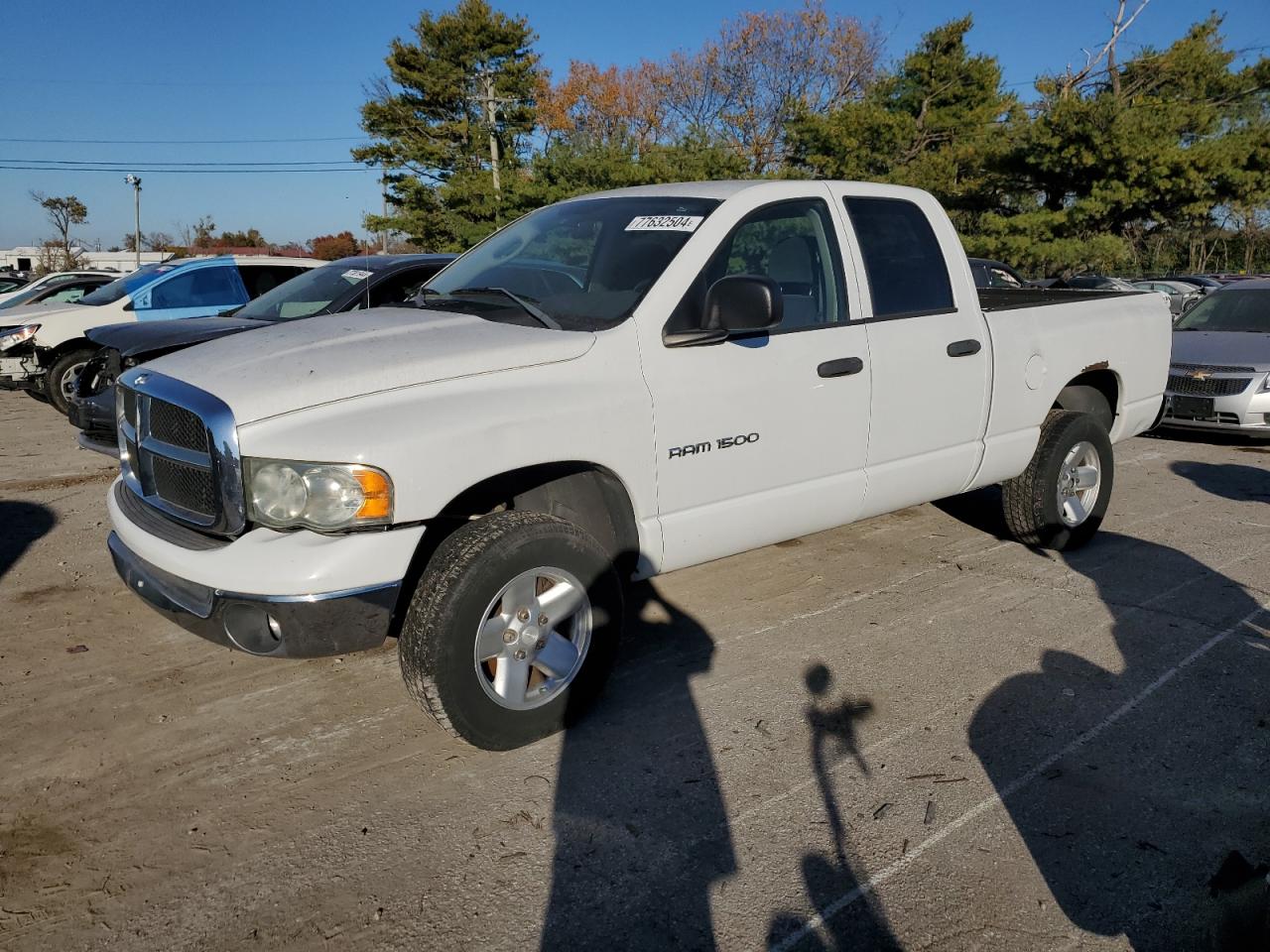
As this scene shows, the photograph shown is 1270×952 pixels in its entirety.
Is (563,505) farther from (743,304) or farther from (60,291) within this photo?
(60,291)

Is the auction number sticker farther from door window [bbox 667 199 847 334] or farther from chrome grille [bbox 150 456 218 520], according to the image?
chrome grille [bbox 150 456 218 520]

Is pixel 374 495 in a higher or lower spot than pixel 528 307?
lower

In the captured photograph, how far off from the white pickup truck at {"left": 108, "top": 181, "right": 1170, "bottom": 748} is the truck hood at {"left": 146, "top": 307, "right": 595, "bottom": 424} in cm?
1

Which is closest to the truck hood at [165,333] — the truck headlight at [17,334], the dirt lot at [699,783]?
the dirt lot at [699,783]

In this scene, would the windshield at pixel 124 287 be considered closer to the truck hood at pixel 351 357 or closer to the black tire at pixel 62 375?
the black tire at pixel 62 375

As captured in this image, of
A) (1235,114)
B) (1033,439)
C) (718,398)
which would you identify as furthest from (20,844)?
(1235,114)

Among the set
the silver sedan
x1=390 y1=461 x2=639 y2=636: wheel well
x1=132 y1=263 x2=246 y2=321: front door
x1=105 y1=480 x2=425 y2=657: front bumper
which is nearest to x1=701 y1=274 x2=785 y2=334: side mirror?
x1=390 y1=461 x2=639 y2=636: wheel well

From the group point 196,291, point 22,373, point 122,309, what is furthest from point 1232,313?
point 22,373

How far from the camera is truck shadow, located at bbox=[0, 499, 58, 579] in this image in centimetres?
536

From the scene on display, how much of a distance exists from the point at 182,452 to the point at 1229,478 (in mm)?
7858

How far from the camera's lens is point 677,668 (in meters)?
3.93

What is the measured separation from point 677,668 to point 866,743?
2.93 feet

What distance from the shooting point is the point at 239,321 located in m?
7.23

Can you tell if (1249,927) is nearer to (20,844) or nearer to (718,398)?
(718,398)
